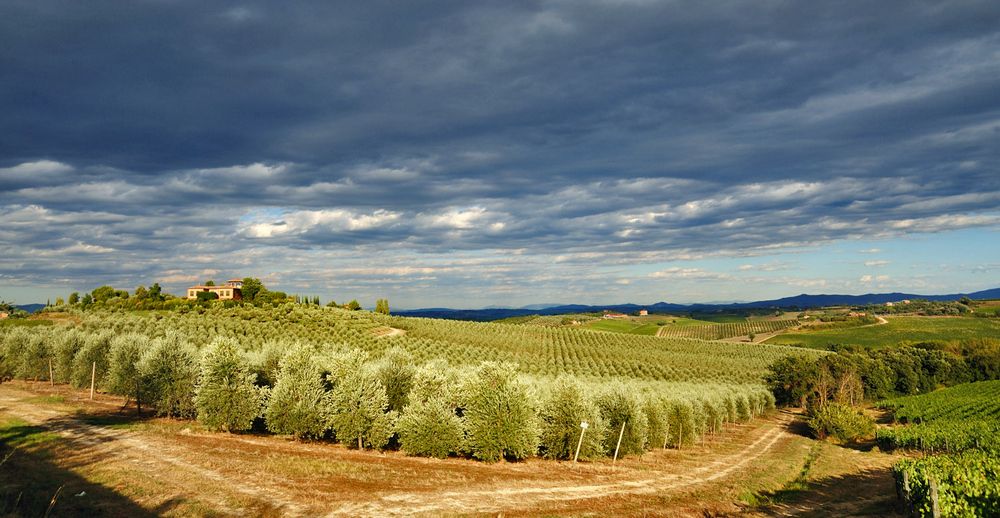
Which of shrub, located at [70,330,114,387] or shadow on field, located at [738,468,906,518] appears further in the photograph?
shrub, located at [70,330,114,387]

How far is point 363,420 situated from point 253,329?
4705 centimetres

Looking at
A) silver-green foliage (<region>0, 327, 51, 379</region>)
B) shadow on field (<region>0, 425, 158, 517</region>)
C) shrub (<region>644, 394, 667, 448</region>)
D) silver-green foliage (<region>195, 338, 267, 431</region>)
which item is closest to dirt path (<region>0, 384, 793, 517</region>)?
shadow on field (<region>0, 425, 158, 517</region>)

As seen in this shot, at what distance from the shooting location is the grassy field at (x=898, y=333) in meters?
136

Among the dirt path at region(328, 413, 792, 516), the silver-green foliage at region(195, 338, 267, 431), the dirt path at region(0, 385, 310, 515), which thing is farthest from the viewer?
the silver-green foliage at region(195, 338, 267, 431)

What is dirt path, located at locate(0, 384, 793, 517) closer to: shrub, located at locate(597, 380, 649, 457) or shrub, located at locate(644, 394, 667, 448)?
shrub, located at locate(597, 380, 649, 457)

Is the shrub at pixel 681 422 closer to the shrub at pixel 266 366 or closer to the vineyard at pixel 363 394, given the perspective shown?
the vineyard at pixel 363 394

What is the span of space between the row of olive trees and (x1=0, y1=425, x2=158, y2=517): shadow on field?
9.25m

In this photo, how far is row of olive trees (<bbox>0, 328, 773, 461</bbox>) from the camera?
30.0 meters

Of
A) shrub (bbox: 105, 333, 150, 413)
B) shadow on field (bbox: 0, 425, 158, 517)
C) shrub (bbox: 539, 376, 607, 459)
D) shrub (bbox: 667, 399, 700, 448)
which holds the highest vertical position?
shrub (bbox: 105, 333, 150, 413)

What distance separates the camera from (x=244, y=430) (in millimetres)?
33094

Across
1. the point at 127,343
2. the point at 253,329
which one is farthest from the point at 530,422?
the point at 253,329

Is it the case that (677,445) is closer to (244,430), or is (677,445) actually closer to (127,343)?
(244,430)

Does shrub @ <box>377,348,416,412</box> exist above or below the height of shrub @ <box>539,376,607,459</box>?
above

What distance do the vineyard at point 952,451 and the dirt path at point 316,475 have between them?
11170mm
